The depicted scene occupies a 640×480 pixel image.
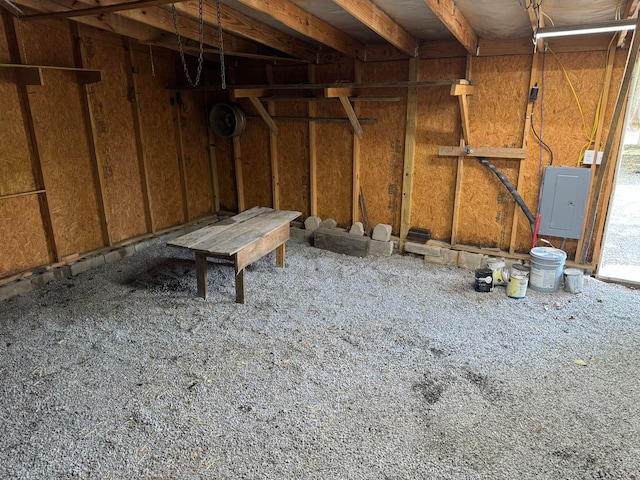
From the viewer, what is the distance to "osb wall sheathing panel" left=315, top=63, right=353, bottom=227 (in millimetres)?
4602

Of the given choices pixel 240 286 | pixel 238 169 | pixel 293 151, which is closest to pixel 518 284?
pixel 240 286

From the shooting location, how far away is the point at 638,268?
13.5 ft

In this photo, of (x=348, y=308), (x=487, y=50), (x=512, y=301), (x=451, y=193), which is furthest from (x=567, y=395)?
(x=487, y=50)

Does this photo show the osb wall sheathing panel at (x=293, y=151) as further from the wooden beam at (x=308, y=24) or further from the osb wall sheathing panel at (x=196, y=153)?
the osb wall sheathing panel at (x=196, y=153)

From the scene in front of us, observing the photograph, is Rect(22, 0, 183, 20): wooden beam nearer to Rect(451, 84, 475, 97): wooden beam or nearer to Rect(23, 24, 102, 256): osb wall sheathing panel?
Rect(23, 24, 102, 256): osb wall sheathing panel

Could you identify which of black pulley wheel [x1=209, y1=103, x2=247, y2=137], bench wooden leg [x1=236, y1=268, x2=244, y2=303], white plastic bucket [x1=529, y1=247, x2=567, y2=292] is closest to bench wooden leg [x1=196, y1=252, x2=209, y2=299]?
bench wooden leg [x1=236, y1=268, x2=244, y2=303]

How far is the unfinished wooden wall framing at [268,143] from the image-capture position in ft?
11.9

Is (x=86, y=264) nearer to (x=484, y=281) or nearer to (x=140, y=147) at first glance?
(x=140, y=147)

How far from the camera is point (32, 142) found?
3674mm

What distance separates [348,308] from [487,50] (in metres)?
2.59

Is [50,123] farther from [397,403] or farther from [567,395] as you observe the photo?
[567,395]

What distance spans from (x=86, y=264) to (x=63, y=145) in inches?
44.8

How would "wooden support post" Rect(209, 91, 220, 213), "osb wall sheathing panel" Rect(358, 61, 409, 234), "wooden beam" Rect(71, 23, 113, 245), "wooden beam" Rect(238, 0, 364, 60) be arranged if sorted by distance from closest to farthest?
"wooden beam" Rect(238, 0, 364, 60) < "wooden beam" Rect(71, 23, 113, 245) < "osb wall sheathing panel" Rect(358, 61, 409, 234) < "wooden support post" Rect(209, 91, 220, 213)

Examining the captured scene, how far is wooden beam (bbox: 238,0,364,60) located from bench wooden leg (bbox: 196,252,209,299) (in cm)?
182
